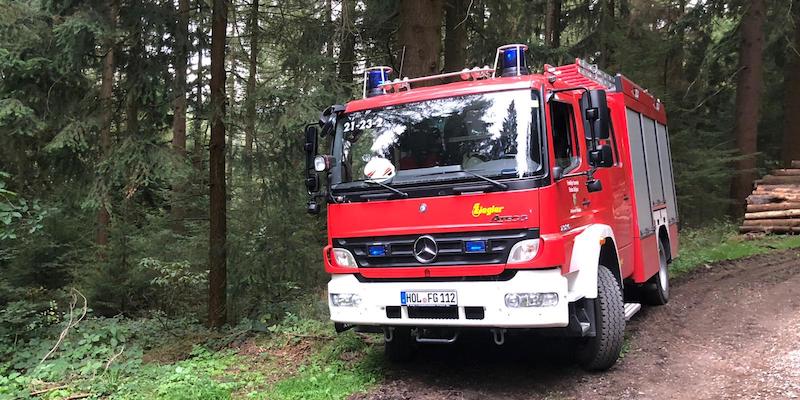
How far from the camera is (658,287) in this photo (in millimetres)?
8289

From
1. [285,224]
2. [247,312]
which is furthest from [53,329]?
[285,224]

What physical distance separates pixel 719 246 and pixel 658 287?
234 inches

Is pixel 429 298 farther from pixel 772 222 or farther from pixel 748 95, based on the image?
pixel 748 95

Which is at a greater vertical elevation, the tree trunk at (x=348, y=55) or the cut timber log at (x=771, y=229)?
the tree trunk at (x=348, y=55)

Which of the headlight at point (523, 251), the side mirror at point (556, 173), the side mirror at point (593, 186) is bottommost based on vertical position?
the headlight at point (523, 251)

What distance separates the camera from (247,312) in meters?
10.9

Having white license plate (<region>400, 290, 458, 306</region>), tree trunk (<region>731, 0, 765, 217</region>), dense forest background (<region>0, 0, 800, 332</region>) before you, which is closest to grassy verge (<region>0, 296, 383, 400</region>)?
white license plate (<region>400, 290, 458, 306</region>)

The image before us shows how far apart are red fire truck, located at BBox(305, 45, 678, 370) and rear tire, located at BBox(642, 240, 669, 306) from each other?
2368 mm

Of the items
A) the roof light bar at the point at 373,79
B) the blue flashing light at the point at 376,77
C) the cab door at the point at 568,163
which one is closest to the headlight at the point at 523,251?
the cab door at the point at 568,163

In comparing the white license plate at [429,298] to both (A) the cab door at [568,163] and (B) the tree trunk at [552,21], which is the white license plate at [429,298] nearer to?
(A) the cab door at [568,163]

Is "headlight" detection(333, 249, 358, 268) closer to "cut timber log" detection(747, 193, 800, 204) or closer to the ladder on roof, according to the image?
the ladder on roof

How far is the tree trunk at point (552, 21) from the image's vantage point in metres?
17.2

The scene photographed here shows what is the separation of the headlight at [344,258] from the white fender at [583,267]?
1.94m

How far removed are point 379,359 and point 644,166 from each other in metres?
4.51
